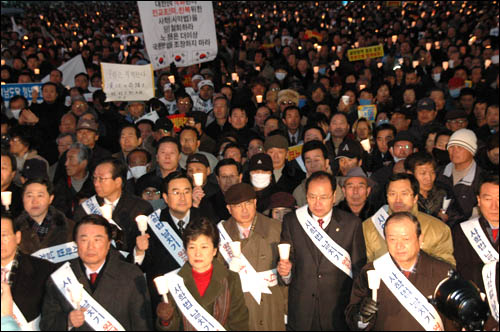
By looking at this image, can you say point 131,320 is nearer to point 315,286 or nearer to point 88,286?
point 88,286

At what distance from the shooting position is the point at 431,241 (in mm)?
4719

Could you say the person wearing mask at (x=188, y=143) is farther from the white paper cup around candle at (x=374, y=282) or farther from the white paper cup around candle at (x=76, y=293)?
the white paper cup around candle at (x=374, y=282)

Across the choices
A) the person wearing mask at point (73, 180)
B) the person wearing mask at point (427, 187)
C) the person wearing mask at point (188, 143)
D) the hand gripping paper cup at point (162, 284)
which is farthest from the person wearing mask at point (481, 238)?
the person wearing mask at point (73, 180)

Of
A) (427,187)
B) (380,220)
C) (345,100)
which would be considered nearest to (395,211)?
(380,220)

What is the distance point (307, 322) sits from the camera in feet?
16.0

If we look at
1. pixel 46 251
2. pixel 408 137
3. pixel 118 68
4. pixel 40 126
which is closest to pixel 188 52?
pixel 118 68

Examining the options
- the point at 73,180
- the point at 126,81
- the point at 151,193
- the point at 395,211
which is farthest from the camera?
the point at 126,81

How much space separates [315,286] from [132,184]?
9.45 ft

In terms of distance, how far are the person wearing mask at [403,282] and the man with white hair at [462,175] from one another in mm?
1783

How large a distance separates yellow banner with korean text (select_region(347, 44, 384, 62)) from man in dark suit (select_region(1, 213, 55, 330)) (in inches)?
419

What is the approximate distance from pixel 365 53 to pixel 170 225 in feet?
31.5

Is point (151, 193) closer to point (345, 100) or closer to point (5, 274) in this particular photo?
point (5, 274)

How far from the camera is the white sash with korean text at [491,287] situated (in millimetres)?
4059

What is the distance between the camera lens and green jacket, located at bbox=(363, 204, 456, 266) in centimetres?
470
